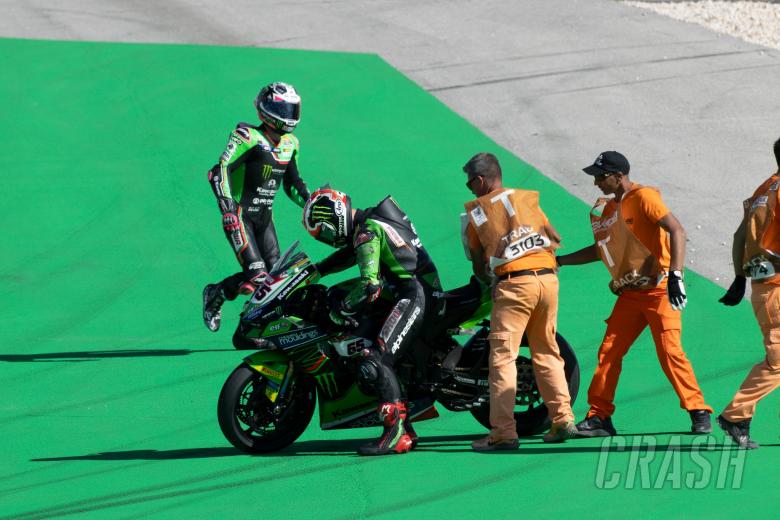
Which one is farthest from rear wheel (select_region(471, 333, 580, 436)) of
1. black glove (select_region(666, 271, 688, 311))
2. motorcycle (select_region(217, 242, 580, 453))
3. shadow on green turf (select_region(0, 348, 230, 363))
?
shadow on green turf (select_region(0, 348, 230, 363))

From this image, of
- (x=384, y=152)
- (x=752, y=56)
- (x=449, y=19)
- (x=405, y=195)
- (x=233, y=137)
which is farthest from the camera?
(x=449, y=19)

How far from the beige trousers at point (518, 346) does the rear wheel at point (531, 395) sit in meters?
0.23

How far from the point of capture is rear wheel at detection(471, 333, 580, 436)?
823 cm

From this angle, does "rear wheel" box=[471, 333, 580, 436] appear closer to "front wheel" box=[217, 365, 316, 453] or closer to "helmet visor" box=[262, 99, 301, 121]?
"front wheel" box=[217, 365, 316, 453]

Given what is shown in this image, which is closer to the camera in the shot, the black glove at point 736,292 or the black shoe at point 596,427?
the black glove at point 736,292

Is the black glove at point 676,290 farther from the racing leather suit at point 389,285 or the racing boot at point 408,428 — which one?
the racing boot at point 408,428

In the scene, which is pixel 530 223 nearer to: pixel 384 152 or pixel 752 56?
pixel 384 152

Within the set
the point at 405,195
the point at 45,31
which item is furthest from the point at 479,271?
the point at 45,31

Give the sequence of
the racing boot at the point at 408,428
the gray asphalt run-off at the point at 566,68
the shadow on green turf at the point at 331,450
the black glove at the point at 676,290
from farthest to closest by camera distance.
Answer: the gray asphalt run-off at the point at 566,68 → the racing boot at the point at 408,428 → the shadow on green turf at the point at 331,450 → the black glove at the point at 676,290

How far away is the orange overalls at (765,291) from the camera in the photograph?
299 inches

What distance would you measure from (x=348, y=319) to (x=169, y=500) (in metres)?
1.64

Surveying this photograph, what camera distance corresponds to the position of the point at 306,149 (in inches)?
627

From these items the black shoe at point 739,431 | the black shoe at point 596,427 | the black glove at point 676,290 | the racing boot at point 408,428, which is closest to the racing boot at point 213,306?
the racing boot at point 408,428
